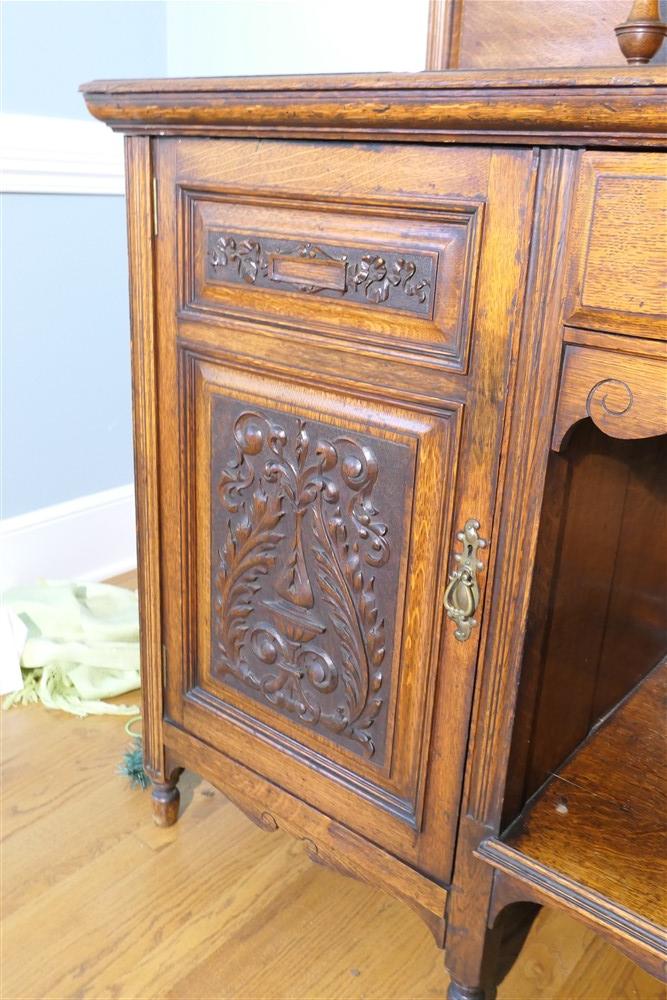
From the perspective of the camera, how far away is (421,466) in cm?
91

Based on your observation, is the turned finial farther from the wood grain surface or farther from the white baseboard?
the white baseboard

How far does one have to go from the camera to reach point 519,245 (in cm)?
78

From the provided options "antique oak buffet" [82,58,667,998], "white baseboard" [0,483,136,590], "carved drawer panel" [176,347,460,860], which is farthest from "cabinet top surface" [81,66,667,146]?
"white baseboard" [0,483,136,590]

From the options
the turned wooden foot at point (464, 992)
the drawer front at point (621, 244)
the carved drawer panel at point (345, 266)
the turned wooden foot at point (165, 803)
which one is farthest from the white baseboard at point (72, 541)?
the drawer front at point (621, 244)

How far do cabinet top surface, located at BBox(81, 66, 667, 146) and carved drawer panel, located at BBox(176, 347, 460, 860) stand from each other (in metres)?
0.25

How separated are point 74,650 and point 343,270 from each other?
3.60 feet

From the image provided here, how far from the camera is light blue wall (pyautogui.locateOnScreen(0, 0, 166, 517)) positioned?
1.75 meters

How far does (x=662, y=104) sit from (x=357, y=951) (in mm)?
1042

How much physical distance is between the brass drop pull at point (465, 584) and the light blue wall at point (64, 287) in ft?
4.14

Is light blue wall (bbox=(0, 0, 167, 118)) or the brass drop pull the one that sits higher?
light blue wall (bbox=(0, 0, 167, 118))

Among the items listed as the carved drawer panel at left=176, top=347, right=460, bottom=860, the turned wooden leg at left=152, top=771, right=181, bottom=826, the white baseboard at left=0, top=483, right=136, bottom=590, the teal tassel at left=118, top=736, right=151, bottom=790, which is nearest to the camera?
the carved drawer panel at left=176, top=347, right=460, bottom=860

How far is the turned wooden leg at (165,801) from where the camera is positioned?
53.4 inches

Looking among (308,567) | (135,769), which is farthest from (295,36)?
(135,769)

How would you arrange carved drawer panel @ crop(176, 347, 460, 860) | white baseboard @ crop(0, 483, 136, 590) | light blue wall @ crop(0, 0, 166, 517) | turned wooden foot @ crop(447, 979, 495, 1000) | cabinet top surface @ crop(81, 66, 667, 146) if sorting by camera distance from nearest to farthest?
cabinet top surface @ crop(81, 66, 667, 146)
carved drawer panel @ crop(176, 347, 460, 860)
turned wooden foot @ crop(447, 979, 495, 1000)
light blue wall @ crop(0, 0, 166, 517)
white baseboard @ crop(0, 483, 136, 590)
